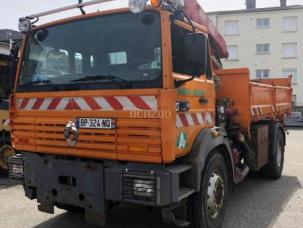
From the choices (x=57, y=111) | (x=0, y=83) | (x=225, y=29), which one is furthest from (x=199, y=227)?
(x=225, y=29)

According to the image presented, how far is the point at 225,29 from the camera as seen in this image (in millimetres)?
44781

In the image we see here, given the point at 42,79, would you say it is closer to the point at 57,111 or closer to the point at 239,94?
the point at 57,111

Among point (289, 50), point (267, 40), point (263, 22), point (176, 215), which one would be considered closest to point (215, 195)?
point (176, 215)

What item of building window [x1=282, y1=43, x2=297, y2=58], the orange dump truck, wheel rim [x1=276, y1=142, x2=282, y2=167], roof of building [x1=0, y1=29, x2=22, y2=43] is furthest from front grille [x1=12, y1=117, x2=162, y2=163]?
building window [x1=282, y1=43, x2=297, y2=58]

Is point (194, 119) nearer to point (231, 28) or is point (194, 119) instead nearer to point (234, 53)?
point (234, 53)

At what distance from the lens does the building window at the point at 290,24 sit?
43169mm

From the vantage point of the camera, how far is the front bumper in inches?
162

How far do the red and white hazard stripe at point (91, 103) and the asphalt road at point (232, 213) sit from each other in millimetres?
1654

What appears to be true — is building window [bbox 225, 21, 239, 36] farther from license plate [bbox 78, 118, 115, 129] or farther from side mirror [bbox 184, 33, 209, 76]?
license plate [bbox 78, 118, 115, 129]

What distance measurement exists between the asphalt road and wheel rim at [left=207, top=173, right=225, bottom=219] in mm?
450

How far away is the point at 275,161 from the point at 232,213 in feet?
8.05

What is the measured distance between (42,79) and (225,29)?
4162 cm

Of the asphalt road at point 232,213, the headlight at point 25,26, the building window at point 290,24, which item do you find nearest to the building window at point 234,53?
the building window at point 290,24

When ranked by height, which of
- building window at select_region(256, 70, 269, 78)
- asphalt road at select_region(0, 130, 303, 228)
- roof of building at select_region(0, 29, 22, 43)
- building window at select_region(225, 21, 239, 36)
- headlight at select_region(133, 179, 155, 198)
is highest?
building window at select_region(225, 21, 239, 36)
